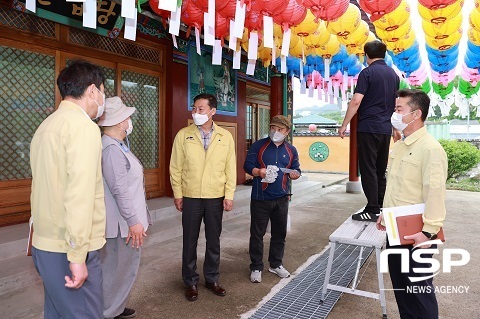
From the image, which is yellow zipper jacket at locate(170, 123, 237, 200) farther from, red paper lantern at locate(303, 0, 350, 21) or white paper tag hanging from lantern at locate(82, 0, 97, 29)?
red paper lantern at locate(303, 0, 350, 21)

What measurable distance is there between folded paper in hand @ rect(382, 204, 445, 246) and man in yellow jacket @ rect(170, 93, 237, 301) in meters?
1.56

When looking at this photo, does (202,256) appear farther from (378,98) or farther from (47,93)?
(47,93)

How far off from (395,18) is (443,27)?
0.93m

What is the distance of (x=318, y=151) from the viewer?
18.1 metres

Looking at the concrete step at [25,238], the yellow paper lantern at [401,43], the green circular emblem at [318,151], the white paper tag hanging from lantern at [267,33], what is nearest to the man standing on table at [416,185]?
the white paper tag hanging from lantern at [267,33]

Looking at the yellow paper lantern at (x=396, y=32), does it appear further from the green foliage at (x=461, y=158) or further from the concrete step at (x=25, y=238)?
the green foliage at (x=461, y=158)

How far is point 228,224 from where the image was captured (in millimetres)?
6180

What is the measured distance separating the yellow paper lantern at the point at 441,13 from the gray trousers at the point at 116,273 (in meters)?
4.47

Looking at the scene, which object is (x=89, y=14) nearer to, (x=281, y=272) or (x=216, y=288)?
(x=216, y=288)

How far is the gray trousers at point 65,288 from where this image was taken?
1728 millimetres

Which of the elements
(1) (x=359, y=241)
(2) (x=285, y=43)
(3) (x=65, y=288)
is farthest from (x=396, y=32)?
(3) (x=65, y=288)

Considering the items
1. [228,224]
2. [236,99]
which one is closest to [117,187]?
[228,224]

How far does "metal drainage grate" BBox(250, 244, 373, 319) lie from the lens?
303 cm

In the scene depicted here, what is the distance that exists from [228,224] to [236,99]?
362 cm
